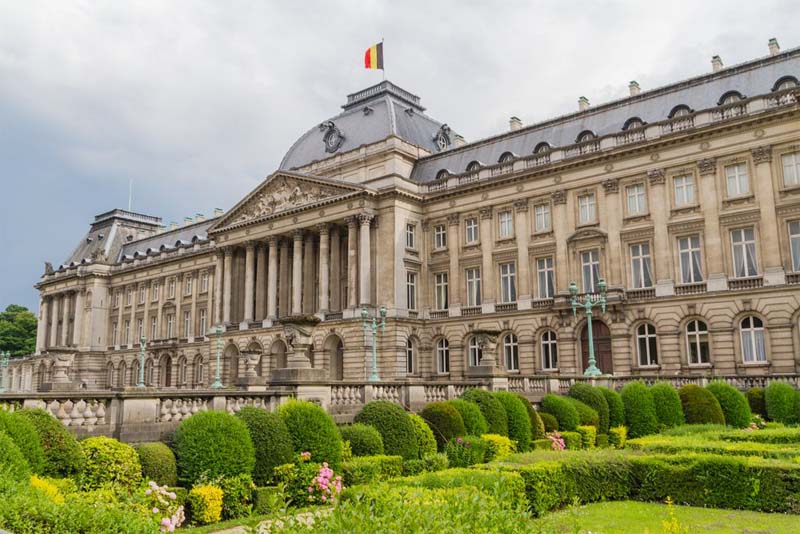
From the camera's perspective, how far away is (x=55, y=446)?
12672 mm

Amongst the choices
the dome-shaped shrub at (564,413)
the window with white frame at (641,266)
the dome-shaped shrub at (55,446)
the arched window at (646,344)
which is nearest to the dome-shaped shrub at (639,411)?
the dome-shaped shrub at (564,413)

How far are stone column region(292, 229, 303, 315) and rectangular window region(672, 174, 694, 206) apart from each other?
28.4 meters

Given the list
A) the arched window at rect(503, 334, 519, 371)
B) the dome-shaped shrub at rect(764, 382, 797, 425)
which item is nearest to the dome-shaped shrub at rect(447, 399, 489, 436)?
the dome-shaped shrub at rect(764, 382, 797, 425)

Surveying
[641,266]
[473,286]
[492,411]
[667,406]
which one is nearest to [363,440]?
[492,411]

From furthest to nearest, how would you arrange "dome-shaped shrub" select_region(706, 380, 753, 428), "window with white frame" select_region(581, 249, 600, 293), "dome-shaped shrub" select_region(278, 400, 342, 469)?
"window with white frame" select_region(581, 249, 600, 293) < "dome-shaped shrub" select_region(706, 380, 753, 428) < "dome-shaped shrub" select_region(278, 400, 342, 469)

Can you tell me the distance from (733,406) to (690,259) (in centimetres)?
1448

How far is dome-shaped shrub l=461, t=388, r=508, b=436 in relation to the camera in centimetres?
2186

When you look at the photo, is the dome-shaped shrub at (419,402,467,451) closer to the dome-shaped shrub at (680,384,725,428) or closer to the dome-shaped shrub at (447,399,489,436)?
the dome-shaped shrub at (447,399,489,436)

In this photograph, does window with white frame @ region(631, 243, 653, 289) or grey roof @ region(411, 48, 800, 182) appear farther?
window with white frame @ region(631, 243, 653, 289)

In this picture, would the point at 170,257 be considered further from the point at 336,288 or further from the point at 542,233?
the point at 542,233

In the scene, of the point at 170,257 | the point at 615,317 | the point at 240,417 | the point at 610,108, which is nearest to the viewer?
the point at 240,417

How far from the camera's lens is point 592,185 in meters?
44.0

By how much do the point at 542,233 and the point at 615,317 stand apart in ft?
25.3

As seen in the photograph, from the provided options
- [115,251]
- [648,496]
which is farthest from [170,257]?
[648,496]
